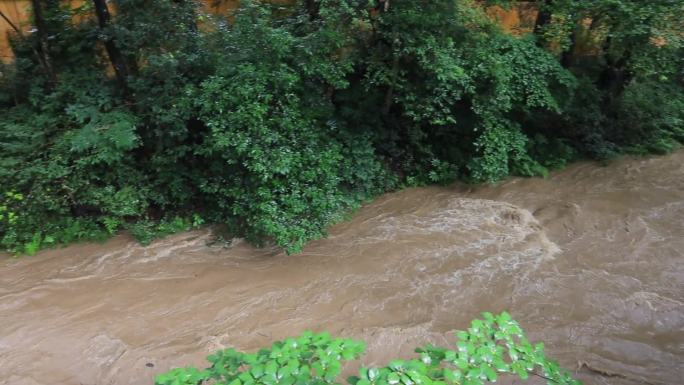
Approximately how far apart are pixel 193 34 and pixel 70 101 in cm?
193

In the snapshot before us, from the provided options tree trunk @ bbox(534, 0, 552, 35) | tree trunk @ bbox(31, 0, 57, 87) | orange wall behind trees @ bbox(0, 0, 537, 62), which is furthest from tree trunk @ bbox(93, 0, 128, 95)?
tree trunk @ bbox(534, 0, 552, 35)

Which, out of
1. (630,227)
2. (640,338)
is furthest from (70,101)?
(630,227)

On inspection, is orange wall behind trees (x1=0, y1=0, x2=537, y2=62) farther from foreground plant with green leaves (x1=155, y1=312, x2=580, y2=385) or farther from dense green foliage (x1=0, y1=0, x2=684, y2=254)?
foreground plant with green leaves (x1=155, y1=312, x2=580, y2=385)

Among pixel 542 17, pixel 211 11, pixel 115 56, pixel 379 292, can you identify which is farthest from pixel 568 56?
pixel 115 56

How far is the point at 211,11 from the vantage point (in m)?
7.30

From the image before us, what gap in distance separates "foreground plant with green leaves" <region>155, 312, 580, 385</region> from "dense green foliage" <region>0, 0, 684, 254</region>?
13.0ft

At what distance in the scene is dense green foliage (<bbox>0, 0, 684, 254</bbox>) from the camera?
237 inches

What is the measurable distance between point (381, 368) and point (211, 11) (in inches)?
268

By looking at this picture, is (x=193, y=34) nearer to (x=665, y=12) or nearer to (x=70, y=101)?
(x=70, y=101)

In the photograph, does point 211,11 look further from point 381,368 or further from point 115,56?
point 381,368

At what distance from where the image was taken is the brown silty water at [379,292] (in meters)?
4.65

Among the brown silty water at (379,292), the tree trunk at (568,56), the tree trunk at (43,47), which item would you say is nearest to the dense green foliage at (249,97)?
the tree trunk at (43,47)

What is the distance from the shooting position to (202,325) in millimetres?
5098

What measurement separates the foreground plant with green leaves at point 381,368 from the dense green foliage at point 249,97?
3.96 meters
